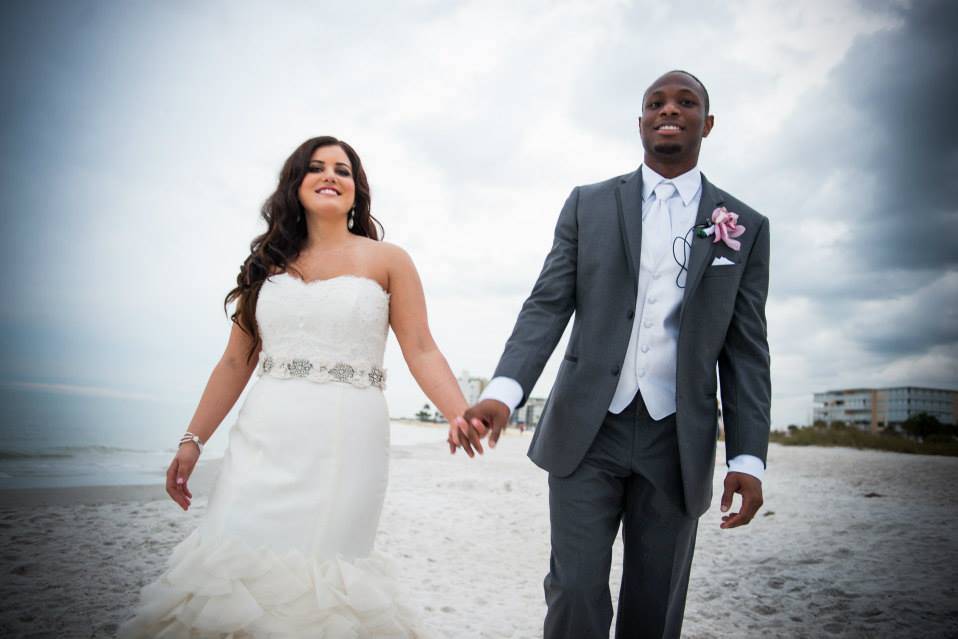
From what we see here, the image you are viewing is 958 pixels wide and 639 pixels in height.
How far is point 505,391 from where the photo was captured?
90.7 inches

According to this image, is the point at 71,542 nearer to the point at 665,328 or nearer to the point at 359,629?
the point at 359,629

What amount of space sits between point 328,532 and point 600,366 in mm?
1285

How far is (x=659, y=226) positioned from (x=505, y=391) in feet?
3.31

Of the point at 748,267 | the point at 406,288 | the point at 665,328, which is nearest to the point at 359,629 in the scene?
the point at 406,288

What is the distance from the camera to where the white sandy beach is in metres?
5.19

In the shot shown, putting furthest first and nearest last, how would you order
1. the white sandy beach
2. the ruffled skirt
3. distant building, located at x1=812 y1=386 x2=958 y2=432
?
distant building, located at x1=812 y1=386 x2=958 y2=432, the white sandy beach, the ruffled skirt

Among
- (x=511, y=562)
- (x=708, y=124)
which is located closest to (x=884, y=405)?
(x=511, y=562)

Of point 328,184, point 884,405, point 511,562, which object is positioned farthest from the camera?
point 884,405

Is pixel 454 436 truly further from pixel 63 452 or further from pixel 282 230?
pixel 63 452

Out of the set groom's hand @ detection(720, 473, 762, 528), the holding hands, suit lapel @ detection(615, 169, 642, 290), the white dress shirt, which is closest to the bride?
the holding hands

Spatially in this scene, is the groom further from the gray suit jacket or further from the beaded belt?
the beaded belt

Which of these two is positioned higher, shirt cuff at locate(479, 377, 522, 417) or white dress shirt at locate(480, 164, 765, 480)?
white dress shirt at locate(480, 164, 765, 480)

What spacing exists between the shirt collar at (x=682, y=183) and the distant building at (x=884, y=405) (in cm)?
4075

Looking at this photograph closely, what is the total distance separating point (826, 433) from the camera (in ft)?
111
